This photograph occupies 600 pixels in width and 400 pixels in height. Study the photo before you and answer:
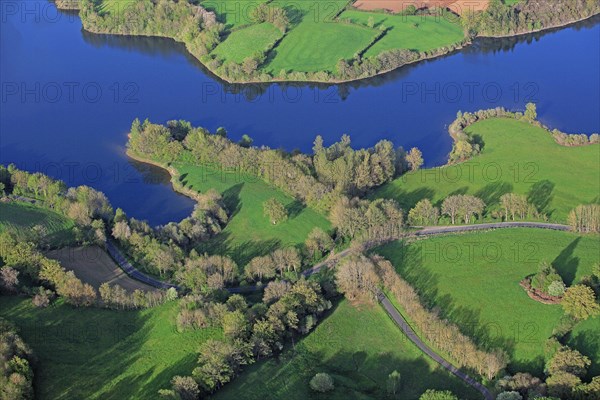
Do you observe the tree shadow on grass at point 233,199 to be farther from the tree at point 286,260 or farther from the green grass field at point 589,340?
the green grass field at point 589,340

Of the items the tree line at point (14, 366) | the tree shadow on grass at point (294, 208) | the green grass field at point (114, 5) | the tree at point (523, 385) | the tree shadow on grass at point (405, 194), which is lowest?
the tree at point (523, 385)

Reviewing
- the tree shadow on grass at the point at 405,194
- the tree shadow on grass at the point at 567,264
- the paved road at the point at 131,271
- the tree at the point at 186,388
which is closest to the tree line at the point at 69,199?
the paved road at the point at 131,271

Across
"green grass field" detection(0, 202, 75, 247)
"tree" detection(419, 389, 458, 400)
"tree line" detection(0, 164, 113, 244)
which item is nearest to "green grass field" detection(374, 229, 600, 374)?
"tree" detection(419, 389, 458, 400)

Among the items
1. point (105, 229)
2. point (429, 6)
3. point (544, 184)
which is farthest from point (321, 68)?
point (105, 229)

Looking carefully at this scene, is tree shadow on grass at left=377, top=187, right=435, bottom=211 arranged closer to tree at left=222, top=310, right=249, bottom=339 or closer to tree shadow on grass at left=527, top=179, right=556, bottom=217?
tree shadow on grass at left=527, top=179, right=556, bottom=217

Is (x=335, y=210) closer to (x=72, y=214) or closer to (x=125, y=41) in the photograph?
(x=72, y=214)

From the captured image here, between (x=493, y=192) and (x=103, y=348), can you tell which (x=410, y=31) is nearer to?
(x=493, y=192)
